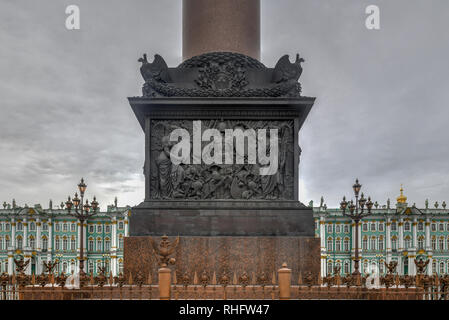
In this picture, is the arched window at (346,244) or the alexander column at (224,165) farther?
the arched window at (346,244)

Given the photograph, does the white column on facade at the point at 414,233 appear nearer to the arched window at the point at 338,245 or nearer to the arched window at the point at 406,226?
the arched window at the point at 406,226

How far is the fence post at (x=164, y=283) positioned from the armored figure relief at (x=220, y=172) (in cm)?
395

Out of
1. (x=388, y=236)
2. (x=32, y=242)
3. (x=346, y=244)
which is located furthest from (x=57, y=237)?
(x=388, y=236)

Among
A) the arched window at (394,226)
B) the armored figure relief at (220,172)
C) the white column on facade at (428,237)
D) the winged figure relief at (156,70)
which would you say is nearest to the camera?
the armored figure relief at (220,172)

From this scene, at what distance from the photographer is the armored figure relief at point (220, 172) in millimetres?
9883

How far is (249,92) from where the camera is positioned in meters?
10.1

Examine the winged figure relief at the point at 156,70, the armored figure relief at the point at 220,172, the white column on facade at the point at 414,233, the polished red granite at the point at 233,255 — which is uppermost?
the winged figure relief at the point at 156,70

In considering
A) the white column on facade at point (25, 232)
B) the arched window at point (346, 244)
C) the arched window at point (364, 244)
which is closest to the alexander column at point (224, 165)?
the arched window at point (346, 244)

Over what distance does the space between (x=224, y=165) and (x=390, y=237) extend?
74580 millimetres

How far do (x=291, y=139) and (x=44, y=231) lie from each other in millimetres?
78296

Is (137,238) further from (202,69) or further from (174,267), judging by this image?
(202,69)

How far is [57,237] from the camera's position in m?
78.6

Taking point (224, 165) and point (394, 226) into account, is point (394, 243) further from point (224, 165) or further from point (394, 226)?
point (224, 165)
